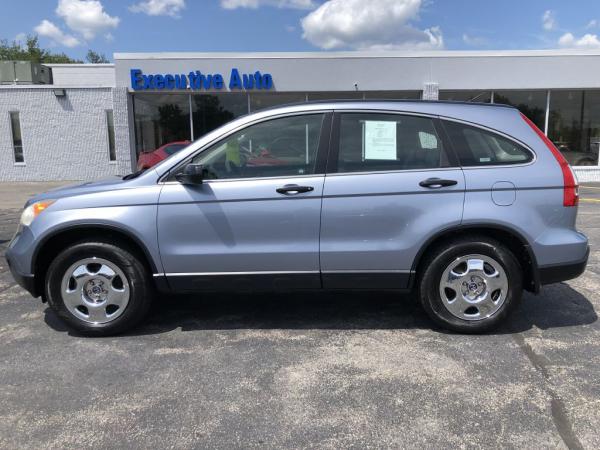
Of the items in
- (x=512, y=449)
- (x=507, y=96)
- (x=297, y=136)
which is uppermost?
(x=507, y=96)

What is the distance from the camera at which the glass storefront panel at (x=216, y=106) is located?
16.1 metres

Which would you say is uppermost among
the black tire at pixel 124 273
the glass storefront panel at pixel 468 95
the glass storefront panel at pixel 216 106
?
the glass storefront panel at pixel 468 95

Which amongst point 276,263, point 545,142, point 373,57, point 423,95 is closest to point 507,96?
point 423,95

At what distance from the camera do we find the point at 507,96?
16.5 meters

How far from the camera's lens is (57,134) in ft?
56.5

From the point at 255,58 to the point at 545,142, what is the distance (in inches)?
513

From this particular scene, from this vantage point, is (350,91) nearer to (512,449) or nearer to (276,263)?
(276,263)

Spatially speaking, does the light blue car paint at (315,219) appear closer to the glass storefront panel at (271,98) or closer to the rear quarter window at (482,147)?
the rear quarter window at (482,147)

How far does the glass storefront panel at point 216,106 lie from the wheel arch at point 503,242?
13.1 m

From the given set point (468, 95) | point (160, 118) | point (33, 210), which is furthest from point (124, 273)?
point (468, 95)

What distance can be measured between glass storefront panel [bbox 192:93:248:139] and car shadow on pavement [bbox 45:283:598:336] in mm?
12052

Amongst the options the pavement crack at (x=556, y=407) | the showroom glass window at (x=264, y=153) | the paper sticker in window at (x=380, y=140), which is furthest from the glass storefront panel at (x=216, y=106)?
the pavement crack at (x=556, y=407)

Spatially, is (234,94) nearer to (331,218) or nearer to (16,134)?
(16,134)

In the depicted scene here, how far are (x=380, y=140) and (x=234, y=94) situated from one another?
13.0 metres
